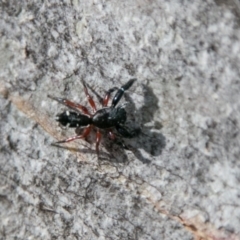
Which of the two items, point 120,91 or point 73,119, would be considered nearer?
point 73,119

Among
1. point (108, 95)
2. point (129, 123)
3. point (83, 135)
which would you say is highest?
point (108, 95)

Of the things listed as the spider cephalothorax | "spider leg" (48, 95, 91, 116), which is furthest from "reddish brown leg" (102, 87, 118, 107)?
"spider leg" (48, 95, 91, 116)

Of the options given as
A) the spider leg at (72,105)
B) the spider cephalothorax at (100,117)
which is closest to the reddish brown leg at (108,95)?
the spider cephalothorax at (100,117)

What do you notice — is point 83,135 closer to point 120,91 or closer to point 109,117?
point 109,117

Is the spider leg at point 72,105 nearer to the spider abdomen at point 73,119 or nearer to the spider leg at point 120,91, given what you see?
the spider abdomen at point 73,119

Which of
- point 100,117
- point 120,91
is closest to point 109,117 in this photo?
point 100,117

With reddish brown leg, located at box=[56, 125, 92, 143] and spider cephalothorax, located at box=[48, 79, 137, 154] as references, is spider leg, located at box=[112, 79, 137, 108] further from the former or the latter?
reddish brown leg, located at box=[56, 125, 92, 143]
